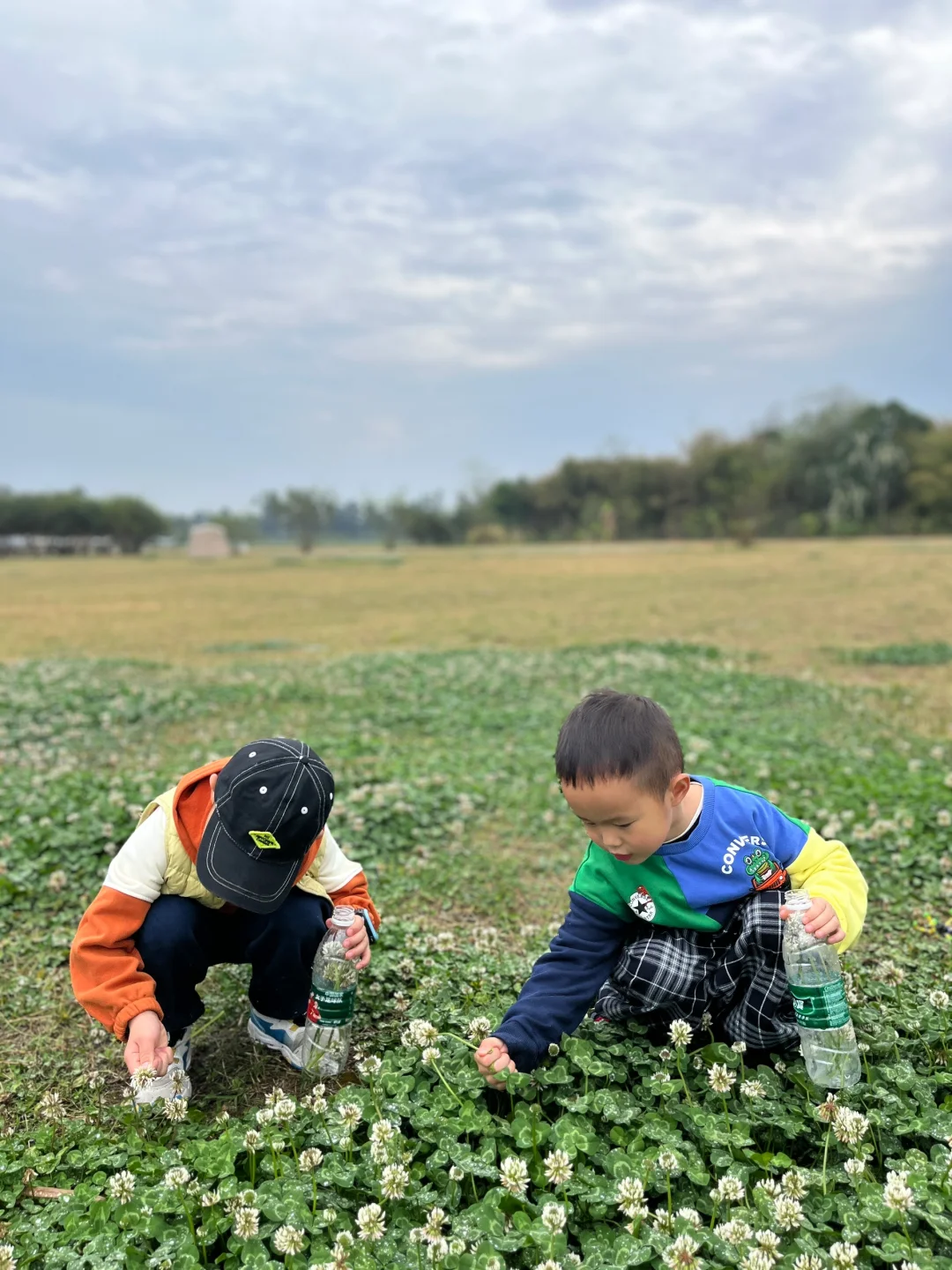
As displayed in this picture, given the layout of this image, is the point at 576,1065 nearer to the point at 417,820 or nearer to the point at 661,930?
the point at 661,930

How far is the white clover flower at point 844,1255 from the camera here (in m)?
2.26

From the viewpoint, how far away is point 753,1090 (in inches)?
113

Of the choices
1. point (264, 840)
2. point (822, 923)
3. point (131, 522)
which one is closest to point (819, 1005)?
point (822, 923)

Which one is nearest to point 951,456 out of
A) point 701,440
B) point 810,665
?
point 701,440

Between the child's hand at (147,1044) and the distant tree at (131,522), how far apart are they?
271ft

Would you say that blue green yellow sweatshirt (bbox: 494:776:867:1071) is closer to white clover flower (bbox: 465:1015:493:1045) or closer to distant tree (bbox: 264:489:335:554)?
white clover flower (bbox: 465:1015:493:1045)

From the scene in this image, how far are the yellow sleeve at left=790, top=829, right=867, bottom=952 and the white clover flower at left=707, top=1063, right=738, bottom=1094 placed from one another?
0.51m

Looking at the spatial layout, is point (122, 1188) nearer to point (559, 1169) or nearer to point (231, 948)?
point (231, 948)

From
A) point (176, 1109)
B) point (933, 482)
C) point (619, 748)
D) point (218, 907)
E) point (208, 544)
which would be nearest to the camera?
point (619, 748)

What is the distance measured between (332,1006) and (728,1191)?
1382 millimetres

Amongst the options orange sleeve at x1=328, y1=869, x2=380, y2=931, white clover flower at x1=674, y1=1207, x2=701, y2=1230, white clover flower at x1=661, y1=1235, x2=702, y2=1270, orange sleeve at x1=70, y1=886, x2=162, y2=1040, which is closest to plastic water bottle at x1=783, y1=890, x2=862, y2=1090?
white clover flower at x1=674, y1=1207, x2=701, y2=1230

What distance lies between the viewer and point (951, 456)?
2562 inches

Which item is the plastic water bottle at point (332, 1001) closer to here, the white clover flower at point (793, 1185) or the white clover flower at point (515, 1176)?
the white clover flower at point (515, 1176)

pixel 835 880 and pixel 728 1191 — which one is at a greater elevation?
pixel 835 880
